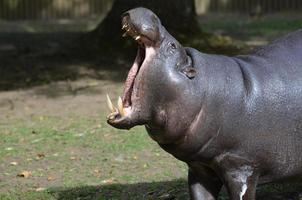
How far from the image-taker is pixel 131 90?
12.4ft

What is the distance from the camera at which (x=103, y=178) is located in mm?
6180

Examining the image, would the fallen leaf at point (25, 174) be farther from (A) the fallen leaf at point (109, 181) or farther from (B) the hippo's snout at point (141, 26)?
(B) the hippo's snout at point (141, 26)

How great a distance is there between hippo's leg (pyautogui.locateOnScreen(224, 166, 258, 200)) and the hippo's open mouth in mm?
609

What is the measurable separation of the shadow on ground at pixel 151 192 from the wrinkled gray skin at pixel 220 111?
0.95 metres

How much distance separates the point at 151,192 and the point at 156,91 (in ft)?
6.18

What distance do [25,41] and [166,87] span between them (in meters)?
10.5

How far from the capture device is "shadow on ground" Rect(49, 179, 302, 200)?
515cm

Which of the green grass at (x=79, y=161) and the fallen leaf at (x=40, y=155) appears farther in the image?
the fallen leaf at (x=40, y=155)

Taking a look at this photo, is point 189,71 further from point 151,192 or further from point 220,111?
point 151,192

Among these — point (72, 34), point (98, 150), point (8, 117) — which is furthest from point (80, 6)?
point (98, 150)

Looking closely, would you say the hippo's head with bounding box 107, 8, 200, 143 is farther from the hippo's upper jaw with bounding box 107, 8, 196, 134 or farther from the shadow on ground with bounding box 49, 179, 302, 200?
the shadow on ground with bounding box 49, 179, 302, 200

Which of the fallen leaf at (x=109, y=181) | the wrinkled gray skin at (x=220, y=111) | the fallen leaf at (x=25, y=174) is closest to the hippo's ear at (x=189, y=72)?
the wrinkled gray skin at (x=220, y=111)

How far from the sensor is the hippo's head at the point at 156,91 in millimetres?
3709

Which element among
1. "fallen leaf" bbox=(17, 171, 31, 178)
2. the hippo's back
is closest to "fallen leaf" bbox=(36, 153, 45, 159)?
"fallen leaf" bbox=(17, 171, 31, 178)
